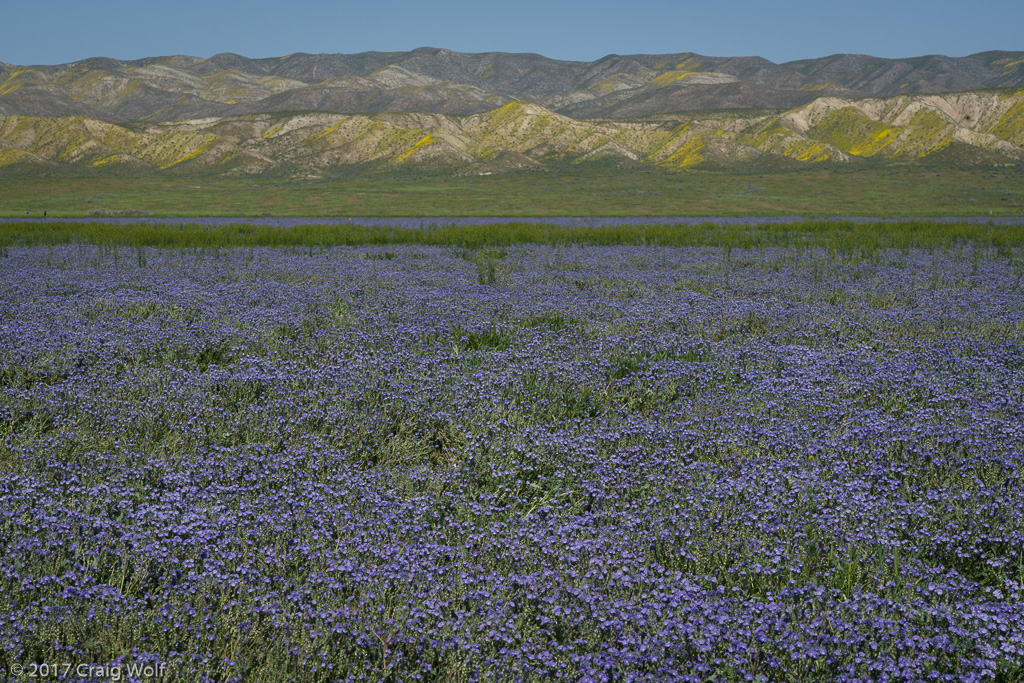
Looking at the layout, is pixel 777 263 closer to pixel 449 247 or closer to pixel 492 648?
pixel 449 247

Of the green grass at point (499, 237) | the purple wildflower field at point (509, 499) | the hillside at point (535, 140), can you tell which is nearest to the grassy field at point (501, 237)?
the green grass at point (499, 237)

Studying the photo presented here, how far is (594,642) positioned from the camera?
3.38 m

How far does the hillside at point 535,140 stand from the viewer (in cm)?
12744

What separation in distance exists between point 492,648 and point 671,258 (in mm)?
18023

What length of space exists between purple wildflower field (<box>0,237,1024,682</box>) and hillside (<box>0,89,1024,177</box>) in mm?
116679

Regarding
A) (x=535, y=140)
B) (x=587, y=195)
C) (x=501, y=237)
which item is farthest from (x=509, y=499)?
(x=535, y=140)

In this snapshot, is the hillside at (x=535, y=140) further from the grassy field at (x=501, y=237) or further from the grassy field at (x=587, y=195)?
the grassy field at (x=501, y=237)

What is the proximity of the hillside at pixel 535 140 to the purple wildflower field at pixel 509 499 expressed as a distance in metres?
117

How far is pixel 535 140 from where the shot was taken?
151m

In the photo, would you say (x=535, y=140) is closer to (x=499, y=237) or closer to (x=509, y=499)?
(x=499, y=237)

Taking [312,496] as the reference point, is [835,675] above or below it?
below

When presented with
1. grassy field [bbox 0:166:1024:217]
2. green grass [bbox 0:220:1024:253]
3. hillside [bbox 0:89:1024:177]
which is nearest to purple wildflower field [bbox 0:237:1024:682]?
green grass [bbox 0:220:1024:253]

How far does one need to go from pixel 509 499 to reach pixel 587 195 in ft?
255

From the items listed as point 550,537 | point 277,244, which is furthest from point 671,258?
point 550,537
